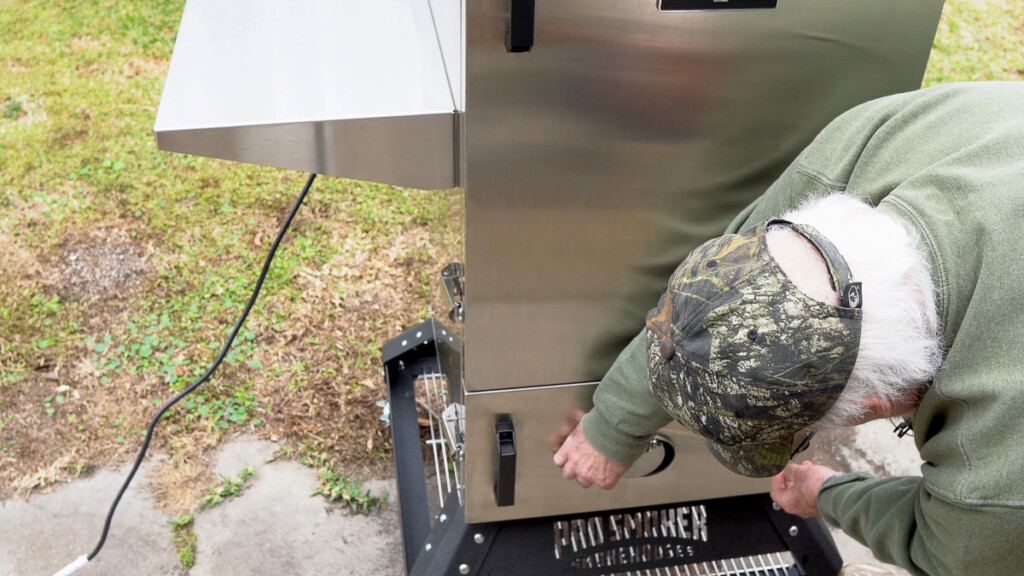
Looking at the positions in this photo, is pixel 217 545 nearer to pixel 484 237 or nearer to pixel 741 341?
pixel 484 237

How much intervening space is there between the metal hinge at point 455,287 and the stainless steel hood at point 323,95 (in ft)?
0.58

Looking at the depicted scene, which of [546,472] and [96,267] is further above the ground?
[546,472]

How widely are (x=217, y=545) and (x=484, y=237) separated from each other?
1.23 m

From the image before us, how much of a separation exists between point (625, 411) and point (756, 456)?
0.23 metres

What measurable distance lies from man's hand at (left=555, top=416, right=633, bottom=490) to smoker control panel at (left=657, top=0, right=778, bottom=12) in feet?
2.21

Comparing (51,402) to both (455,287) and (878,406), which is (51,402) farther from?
(878,406)

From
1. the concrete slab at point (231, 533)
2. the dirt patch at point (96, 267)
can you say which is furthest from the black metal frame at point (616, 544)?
the dirt patch at point (96, 267)

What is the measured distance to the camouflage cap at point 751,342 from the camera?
2.51 feet

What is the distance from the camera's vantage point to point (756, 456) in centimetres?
93

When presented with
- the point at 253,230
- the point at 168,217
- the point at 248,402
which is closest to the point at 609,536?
the point at 248,402

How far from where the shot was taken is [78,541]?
5.89 ft

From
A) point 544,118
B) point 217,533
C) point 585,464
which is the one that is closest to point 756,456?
point 585,464

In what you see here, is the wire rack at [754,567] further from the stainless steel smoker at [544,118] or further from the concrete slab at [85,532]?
the concrete slab at [85,532]

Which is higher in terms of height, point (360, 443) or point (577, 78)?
point (577, 78)
